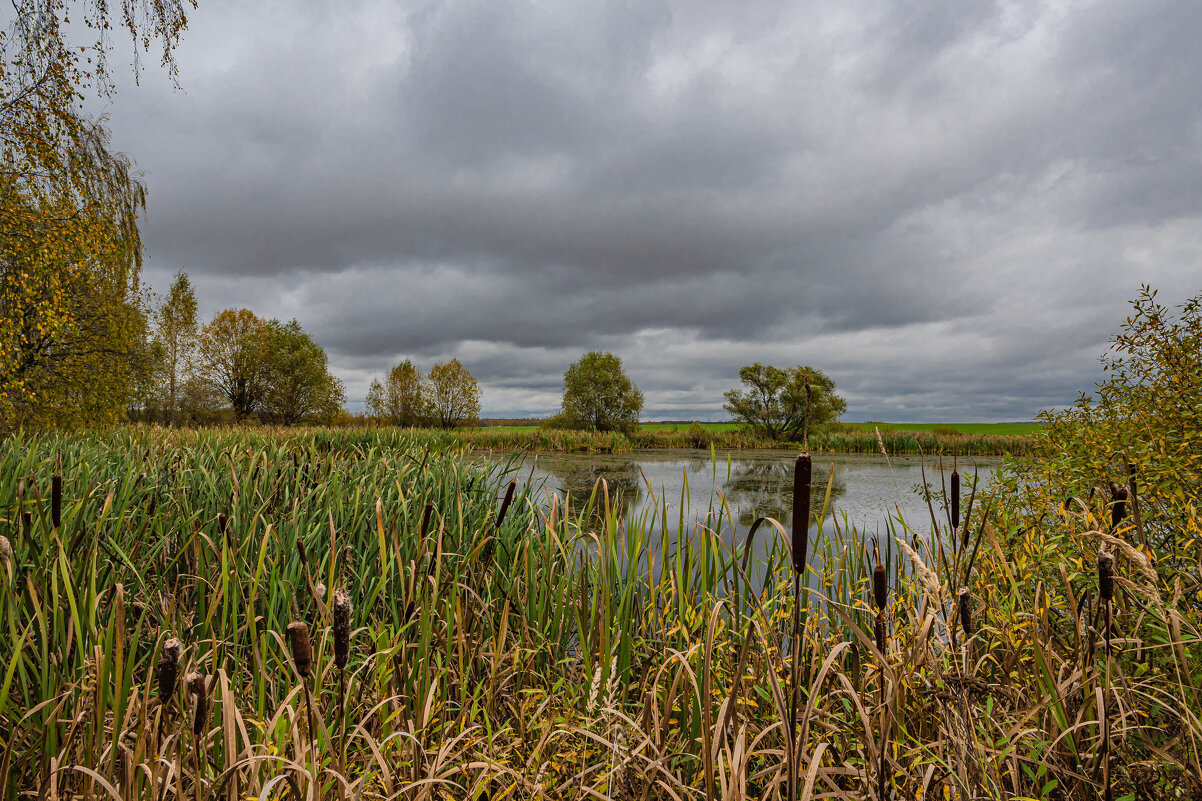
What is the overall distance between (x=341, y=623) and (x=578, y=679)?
212cm

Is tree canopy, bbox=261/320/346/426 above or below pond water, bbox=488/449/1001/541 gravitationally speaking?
above

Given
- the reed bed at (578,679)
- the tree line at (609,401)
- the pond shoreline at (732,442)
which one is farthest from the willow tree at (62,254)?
the tree line at (609,401)

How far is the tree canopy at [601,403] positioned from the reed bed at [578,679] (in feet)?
110

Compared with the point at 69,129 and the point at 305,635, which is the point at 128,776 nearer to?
the point at 305,635

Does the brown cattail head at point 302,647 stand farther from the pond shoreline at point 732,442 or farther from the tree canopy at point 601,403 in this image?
the tree canopy at point 601,403

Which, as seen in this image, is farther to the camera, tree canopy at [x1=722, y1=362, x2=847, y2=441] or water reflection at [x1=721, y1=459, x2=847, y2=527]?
tree canopy at [x1=722, y1=362, x2=847, y2=441]

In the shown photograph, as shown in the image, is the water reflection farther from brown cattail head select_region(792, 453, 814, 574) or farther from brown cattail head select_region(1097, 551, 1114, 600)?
brown cattail head select_region(792, 453, 814, 574)

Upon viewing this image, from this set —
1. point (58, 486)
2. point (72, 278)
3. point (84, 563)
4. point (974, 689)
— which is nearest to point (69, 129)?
point (72, 278)

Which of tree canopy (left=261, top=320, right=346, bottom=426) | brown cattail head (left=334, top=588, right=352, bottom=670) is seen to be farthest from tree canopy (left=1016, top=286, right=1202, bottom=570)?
tree canopy (left=261, top=320, right=346, bottom=426)

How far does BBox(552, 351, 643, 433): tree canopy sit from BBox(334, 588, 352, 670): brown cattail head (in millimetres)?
35931

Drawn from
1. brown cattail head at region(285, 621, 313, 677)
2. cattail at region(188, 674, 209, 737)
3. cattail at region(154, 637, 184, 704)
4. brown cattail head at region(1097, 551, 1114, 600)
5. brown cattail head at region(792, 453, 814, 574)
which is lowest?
cattail at region(188, 674, 209, 737)

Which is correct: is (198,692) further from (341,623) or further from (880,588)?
(880,588)

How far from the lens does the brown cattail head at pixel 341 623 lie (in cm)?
90

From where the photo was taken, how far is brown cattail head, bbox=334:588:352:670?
2.94ft
